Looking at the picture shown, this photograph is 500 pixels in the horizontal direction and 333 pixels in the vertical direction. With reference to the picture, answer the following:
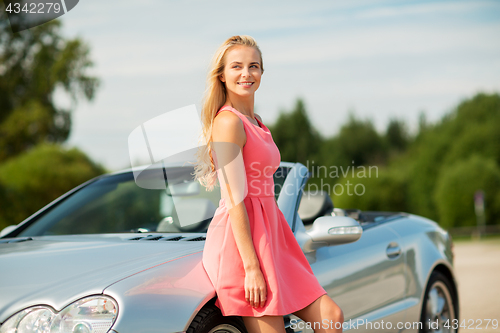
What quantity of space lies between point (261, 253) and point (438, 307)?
254cm

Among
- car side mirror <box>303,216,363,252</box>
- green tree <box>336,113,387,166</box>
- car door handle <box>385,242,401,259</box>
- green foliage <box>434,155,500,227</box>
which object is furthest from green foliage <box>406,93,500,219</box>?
car side mirror <box>303,216,363,252</box>

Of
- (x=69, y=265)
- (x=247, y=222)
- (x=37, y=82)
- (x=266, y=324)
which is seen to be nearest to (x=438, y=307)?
(x=266, y=324)

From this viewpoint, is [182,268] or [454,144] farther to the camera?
[454,144]

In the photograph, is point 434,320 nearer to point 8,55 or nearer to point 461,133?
point 8,55

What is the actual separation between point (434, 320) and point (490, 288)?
4.77 meters

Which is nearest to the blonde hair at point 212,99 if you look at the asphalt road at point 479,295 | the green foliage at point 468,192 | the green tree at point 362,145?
the asphalt road at point 479,295

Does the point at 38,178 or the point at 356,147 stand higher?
the point at 38,178

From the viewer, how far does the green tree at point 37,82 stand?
23828 mm

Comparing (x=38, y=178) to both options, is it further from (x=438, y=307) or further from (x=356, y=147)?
(x=356, y=147)

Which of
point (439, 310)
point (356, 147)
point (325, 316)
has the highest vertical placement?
point (325, 316)

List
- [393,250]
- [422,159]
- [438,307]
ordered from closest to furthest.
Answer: [393,250], [438,307], [422,159]

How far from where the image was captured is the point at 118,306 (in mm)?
2170

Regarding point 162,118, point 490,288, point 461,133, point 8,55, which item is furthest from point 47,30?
point 461,133

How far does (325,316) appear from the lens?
7.84ft
